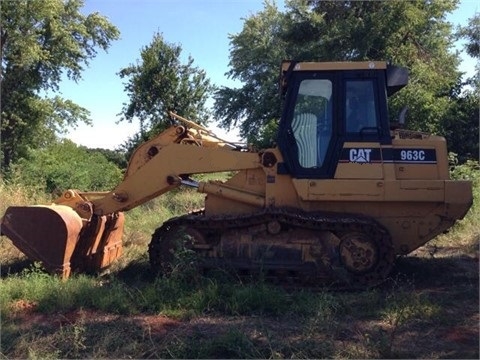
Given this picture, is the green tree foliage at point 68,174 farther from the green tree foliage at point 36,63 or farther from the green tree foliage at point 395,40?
the green tree foliage at point 395,40

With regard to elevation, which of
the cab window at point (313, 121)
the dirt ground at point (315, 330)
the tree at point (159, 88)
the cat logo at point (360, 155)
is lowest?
the dirt ground at point (315, 330)

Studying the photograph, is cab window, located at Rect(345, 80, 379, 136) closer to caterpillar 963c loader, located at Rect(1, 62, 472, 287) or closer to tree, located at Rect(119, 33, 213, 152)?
caterpillar 963c loader, located at Rect(1, 62, 472, 287)

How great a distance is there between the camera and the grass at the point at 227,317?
501cm

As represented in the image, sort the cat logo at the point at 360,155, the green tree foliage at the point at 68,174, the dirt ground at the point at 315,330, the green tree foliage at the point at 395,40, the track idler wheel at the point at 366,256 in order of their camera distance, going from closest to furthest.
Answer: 1. the dirt ground at the point at 315,330
2. the track idler wheel at the point at 366,256
3. the cat logo at the point at 360,155
4. the green tree foliage at the point at 68,174
5. the green tree foliage at the point at 395,40

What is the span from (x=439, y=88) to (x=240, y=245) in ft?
57.3

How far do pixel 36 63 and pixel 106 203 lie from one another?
20.2m

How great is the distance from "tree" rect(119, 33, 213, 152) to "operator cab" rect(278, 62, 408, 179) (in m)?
18.8

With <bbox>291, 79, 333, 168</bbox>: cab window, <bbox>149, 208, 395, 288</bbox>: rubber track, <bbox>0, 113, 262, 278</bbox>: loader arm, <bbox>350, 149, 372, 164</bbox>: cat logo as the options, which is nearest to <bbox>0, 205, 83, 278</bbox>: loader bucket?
<bbox>0, 113, 262, 278</bbox>: loader arm

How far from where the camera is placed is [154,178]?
27.0ft

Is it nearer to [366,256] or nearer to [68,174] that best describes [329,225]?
[366,256]

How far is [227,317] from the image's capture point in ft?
20.1

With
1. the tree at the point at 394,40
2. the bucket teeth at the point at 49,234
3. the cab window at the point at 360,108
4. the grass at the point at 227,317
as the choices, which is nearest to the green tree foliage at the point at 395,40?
the tree at the point at 394,40

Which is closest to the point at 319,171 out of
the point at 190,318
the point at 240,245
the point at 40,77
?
the point at 240,245

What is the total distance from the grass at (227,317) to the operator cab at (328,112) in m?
1.73
